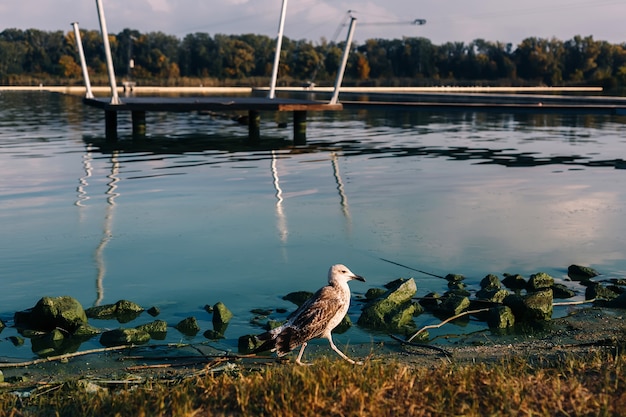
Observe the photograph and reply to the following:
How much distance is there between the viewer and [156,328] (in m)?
10.2

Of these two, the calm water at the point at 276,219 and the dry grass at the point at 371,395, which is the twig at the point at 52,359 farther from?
the dry grass at the point at 371,395

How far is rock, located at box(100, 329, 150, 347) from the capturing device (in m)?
9.70

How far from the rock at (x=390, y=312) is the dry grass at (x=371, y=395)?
341cm

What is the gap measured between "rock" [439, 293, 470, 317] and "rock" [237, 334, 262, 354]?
2.67 meters

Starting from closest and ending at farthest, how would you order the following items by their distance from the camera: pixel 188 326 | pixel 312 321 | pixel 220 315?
pixel 312 321
pixel 188 326
pixel 220 315

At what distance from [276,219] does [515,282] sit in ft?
21.8

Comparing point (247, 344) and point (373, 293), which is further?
point (373, 293)

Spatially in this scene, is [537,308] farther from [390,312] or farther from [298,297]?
[298,297]

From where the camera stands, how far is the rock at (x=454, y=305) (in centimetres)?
1080

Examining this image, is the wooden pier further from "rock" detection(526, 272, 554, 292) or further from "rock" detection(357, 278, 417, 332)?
"rock" detection(357, 278, 417, 332)

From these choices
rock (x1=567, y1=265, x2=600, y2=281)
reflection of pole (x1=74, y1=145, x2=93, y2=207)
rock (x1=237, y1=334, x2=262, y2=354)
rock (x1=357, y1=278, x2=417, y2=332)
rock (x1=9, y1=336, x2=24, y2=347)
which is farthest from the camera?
reflection of pole (x1=74, y1=145, x2=93, y2=207)

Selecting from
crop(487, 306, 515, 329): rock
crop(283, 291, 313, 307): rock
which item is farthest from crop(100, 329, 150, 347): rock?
crop(487, 306, 515, 329): rock

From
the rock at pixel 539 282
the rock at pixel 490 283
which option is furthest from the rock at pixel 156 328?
the rock at pixel 539 282

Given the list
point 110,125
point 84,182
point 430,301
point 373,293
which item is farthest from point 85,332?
point 110,125
